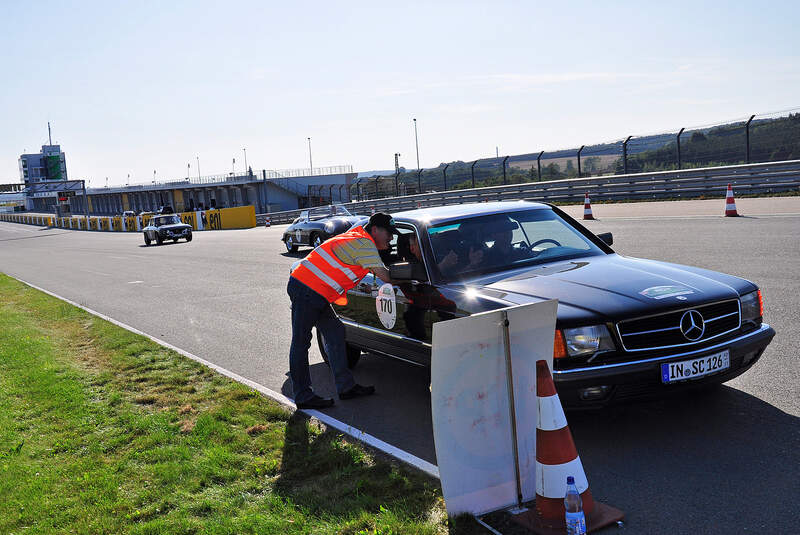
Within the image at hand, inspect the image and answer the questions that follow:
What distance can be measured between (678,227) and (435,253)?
12788 millimetres

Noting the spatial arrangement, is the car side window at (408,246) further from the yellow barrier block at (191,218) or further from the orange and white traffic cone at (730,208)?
the yellow barrier block at (191,218)

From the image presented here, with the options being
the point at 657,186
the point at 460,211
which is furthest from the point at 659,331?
the point at 657,186

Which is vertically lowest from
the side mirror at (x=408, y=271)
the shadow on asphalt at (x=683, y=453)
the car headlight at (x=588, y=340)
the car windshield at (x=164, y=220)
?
the shadow on asphalt at (x=683, y=453)

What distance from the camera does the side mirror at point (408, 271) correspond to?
5.29m

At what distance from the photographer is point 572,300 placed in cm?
454

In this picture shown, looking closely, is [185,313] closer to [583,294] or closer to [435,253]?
[435,253]

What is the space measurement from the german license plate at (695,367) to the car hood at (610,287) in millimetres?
330

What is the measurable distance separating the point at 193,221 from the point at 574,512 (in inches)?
2011

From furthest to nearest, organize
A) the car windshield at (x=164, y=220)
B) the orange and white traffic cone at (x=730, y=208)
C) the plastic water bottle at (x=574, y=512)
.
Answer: the car windshield at (x=164, y=220), the orange and white traffic cone at (x=730, y=208), the plastic water bottle at (x=574, y=512)

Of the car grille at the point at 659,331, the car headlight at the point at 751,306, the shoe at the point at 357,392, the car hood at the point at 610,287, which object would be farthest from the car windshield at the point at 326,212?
the car grille at the point at 659,331

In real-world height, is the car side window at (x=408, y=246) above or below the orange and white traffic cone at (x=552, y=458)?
above

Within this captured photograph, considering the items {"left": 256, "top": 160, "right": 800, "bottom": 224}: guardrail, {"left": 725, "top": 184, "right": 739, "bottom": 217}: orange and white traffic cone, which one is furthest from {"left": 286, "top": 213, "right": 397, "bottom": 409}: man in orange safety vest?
{"left": 256, "top": 160, "right": 800, "bottom": 224}: guardrail

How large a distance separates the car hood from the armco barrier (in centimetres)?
3471

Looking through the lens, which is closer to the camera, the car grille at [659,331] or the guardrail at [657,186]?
the car grille at [659,331]
